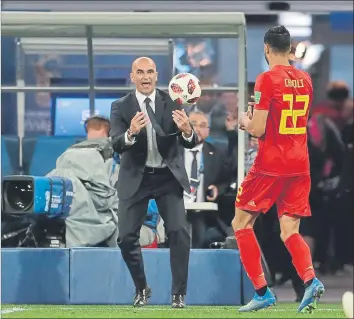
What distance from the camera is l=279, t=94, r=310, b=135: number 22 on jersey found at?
877 cm

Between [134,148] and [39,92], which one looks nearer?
[134,148]

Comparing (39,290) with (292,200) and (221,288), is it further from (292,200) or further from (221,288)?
(292,200)

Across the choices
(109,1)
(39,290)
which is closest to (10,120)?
(109,1)

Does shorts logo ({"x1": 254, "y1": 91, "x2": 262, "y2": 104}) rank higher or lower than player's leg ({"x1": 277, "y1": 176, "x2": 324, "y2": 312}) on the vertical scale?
higher

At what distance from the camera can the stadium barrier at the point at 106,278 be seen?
11.7 m

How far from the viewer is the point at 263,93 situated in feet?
28.5

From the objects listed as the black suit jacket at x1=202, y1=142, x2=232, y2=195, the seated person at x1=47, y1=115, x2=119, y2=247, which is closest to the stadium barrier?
the seated person at x1=47, y1=115, x2=119, y2=247

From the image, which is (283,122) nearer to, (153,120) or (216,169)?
(153,120)

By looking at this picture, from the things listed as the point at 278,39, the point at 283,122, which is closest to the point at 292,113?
the point at 283,122

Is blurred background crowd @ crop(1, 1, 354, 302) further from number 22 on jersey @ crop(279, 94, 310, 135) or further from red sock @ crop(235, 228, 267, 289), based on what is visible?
red sock @ crop(235, 228, 267, 289)

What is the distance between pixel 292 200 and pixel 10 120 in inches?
224

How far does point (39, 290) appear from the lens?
38.4 feet

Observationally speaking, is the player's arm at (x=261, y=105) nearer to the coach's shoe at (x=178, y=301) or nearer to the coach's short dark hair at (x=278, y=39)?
the coach's short dark hair at (x=278, y=39)

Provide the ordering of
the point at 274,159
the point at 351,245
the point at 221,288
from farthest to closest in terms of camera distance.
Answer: the point at 351,245, the point at 221,288, the point at 274,159
